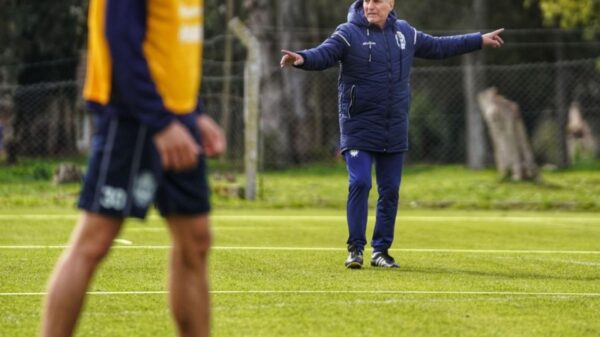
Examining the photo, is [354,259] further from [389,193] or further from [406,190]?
[406,190]

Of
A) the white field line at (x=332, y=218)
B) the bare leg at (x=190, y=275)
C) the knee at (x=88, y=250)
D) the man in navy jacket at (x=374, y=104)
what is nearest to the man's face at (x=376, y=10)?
the man in navy jacket at (x=374, y=104)

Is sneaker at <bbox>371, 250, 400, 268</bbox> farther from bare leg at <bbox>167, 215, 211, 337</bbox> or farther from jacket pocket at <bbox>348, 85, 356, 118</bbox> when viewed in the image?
bare leg at <bbox>167, 215, 211, 337</bbox>

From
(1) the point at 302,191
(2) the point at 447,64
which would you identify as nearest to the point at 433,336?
(1) the point at 302,191

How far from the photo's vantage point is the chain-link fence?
2673 centimetres

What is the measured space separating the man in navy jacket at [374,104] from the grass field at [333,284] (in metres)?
0.44

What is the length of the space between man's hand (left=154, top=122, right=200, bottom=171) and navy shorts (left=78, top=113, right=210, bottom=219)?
0.34 ft

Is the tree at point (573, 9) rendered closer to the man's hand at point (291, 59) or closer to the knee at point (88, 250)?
the man's hand at point (291, 59)

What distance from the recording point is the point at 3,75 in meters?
37.8

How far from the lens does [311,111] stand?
110 ft

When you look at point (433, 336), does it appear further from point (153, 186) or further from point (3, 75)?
point (3, 75)

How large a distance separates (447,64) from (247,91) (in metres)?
26.8

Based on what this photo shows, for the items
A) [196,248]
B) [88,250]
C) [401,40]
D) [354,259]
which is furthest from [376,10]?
[88,250]

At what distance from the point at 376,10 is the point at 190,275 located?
5.04 m

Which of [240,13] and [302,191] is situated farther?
[240,13]
